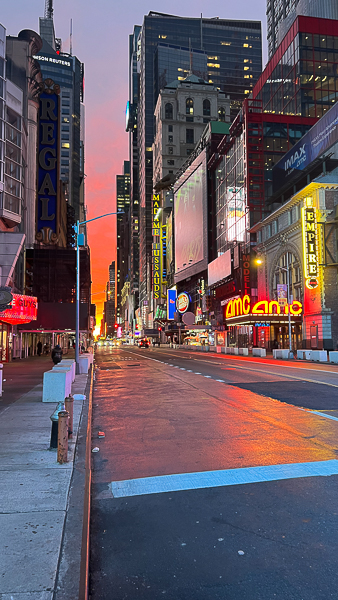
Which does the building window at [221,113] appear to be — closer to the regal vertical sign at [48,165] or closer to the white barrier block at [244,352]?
the regal vertical sign at [48,165]

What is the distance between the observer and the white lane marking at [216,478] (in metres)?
6.05

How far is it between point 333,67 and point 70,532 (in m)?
82.5

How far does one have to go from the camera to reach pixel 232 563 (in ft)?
13.1

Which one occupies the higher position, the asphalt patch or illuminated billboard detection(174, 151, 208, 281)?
illuminated billboard detection(174, 151, 208, 281)

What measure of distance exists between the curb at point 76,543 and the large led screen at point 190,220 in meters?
93.7

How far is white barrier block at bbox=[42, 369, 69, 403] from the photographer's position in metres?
12.9

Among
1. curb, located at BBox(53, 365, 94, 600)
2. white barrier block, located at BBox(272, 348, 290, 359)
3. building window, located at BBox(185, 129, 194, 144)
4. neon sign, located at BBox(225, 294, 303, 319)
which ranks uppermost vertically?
building window, located at BBox(185, 129, 194, 144)

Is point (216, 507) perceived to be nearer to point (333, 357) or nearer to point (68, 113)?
point (333, 357)

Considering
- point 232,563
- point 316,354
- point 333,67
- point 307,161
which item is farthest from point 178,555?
point 333,67

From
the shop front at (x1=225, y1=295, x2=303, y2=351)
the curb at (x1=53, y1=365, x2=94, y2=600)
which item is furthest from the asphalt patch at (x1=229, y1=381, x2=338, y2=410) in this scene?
the shop front at (x1=225, y1=295, x2=303, y2=351)

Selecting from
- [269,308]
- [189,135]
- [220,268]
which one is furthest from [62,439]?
[189,135]

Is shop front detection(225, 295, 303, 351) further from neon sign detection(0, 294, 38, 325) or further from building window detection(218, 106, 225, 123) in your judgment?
building window detection(218, 106, 225, 123)

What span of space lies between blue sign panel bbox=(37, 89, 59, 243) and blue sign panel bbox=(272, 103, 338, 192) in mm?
→ 29916

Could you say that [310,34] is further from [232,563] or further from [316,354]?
[232,563]
